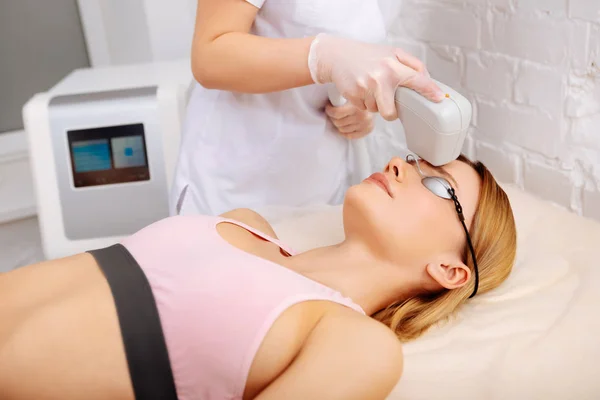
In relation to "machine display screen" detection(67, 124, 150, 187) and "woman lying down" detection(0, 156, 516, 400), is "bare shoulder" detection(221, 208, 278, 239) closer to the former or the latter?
"woman lying down" detection(0, 156, 516, 400)

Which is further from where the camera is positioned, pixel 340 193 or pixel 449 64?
pixel 449 64

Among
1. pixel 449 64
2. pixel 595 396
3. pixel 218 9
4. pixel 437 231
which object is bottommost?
pixel 595 396

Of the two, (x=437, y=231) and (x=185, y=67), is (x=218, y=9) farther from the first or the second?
(x=185, y=67)

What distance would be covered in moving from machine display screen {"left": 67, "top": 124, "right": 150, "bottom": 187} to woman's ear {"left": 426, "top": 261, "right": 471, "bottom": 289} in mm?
857

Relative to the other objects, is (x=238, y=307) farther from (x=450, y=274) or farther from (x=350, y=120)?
(x=350, y=120)

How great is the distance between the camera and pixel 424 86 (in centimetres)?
100

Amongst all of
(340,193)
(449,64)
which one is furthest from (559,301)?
(449,64)

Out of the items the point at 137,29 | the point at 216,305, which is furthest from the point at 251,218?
the point at 137,29

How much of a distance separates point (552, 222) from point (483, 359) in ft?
1.43

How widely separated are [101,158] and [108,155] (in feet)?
0.06

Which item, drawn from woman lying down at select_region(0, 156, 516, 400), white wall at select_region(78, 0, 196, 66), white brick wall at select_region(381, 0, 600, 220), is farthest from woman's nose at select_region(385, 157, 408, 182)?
white wall at select_region(78, 0, 196, 66)

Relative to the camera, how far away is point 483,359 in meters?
0.97

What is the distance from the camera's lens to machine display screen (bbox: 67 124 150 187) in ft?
5.41

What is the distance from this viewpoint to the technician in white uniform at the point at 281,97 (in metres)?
1.05
